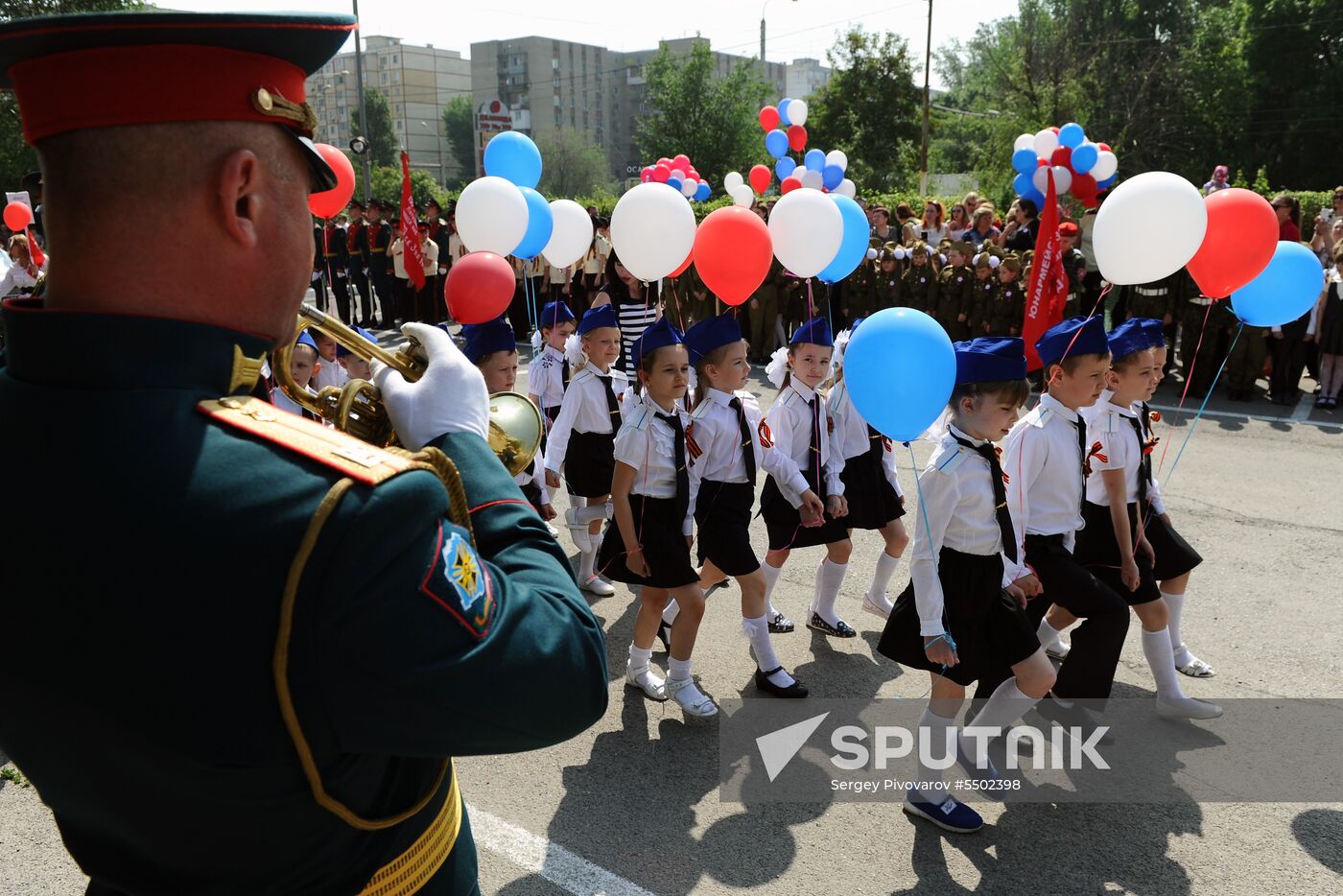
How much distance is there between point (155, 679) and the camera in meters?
1.10

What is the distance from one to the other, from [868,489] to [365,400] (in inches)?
177

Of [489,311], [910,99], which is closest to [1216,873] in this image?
Result: [489,311]

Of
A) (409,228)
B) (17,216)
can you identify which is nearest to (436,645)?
(409,228)

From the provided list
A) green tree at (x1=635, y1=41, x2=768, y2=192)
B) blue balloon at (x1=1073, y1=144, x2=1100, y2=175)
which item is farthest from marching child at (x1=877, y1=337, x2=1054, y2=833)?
green tree at (x1=635, y1=41, x2=768, y2=192)

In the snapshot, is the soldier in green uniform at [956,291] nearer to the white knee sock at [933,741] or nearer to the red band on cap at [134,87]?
the white knee sock at [933,741]

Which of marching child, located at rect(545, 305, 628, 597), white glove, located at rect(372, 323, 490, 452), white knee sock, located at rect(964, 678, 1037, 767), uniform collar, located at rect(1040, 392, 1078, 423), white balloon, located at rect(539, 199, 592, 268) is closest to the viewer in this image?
white glove, located at rect(372, 323, 490, 452)

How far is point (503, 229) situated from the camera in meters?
6.69

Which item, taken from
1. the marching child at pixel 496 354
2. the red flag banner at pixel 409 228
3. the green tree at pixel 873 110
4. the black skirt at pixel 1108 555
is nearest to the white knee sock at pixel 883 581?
the black skirt at pixel 1108 555

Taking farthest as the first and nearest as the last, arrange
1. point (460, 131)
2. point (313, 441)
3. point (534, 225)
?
point (460, 131), point (534, 225), point (313, 441)

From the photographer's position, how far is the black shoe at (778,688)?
15.7 ft

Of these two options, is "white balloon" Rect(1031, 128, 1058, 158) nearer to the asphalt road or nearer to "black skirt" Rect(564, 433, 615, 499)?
the asphalt road

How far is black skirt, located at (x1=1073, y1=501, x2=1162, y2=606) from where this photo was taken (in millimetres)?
4441

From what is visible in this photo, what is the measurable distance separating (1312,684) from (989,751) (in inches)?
67.7

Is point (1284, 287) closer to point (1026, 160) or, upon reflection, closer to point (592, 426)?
point (592, 426)
